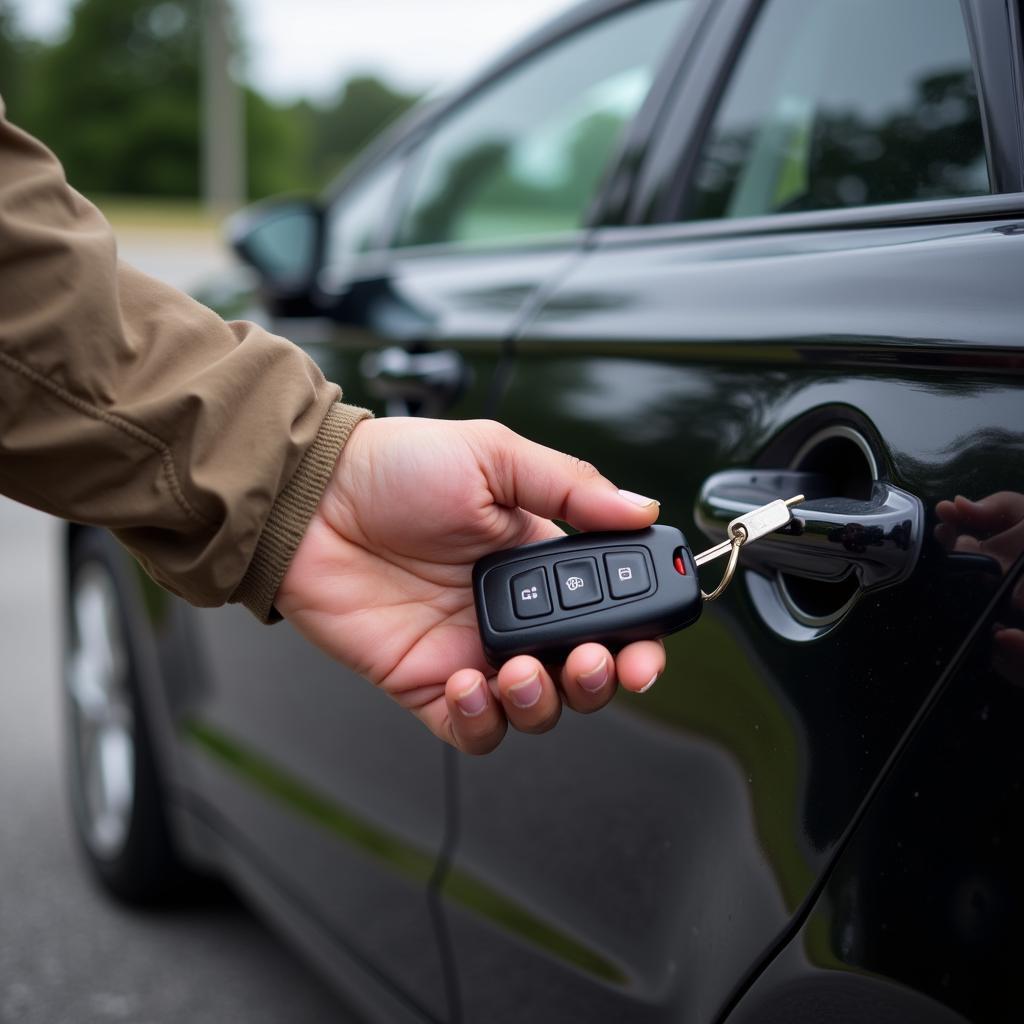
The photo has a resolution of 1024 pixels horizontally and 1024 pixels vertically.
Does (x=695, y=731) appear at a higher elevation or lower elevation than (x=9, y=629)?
higher

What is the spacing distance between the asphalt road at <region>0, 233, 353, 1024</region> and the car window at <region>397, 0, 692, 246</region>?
149 cm

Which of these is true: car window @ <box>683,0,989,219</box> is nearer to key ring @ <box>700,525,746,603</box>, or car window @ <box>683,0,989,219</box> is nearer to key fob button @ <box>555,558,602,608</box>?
key ring @ <box>700,525,746,603</box>

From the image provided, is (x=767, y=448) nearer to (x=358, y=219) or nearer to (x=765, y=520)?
(x=765, y=520)

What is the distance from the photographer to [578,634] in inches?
43.3

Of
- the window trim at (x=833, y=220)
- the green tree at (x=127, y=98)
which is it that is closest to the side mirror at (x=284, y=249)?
the window trim at (x=833, y=220)

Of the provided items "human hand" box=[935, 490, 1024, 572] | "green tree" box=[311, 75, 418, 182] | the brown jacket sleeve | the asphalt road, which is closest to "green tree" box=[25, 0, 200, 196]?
"green tree" box=[311, 75, 418, 182]

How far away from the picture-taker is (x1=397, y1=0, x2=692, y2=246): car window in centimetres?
196

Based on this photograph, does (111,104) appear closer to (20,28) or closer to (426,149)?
(20,28)

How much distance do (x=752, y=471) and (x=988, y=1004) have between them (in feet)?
1.58

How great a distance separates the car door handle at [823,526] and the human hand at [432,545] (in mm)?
73

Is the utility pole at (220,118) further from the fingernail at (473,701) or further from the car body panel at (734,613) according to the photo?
the fingernail at (473,701)

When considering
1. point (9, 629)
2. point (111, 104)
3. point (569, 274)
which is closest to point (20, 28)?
point (111, 104)

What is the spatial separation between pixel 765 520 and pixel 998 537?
0.22 m

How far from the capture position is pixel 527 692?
42.8 inches
